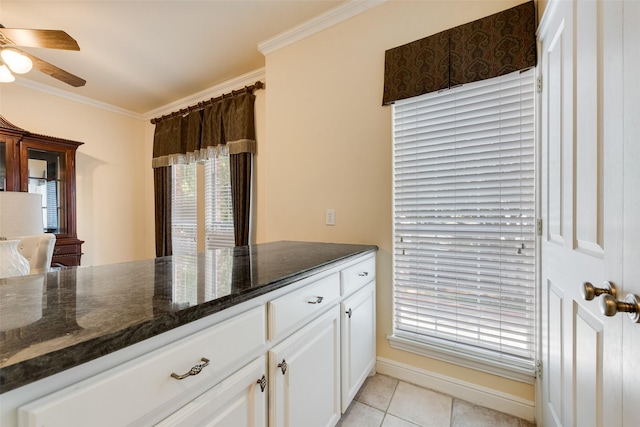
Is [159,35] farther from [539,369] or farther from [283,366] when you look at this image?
[539,369]

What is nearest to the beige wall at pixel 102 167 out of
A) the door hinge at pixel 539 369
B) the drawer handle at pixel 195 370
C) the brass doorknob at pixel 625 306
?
the drawer handle at pixel 195 370

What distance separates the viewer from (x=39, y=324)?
537 millimetres

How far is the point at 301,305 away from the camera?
1058 mm

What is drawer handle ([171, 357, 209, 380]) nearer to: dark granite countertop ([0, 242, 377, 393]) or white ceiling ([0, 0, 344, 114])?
dark granite countertop ([0, 242, 377, 393])

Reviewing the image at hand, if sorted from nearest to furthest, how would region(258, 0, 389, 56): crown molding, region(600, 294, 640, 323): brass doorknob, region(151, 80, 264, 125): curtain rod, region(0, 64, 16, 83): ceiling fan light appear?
region(600, 294, 640, 323): brass doorknob → region(0, 64, 16, 83): ceiling fan light → region(258, 0, 389, 56): crown molding → region(151, 80, 264, 125): curtain rod

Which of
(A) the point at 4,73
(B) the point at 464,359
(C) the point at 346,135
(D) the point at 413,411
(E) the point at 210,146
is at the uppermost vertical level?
(A) the point at 4,73

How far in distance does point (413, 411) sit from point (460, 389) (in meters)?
0.34

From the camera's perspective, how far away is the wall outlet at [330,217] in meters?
2.07

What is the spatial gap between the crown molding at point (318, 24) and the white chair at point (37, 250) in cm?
221

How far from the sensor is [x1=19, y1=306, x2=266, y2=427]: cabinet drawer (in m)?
0.44

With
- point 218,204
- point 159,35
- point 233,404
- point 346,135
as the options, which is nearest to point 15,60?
point 159,35

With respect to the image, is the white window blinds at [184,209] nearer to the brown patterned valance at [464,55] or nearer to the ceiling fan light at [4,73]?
the ceiling fan light at [4,73]

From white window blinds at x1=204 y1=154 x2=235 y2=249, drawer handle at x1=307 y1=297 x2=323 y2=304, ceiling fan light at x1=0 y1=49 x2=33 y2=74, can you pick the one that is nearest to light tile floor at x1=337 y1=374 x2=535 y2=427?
drawer handle at x1=307 y1=297 x2=323 y2=304

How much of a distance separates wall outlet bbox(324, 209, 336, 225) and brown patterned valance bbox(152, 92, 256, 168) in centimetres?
117
